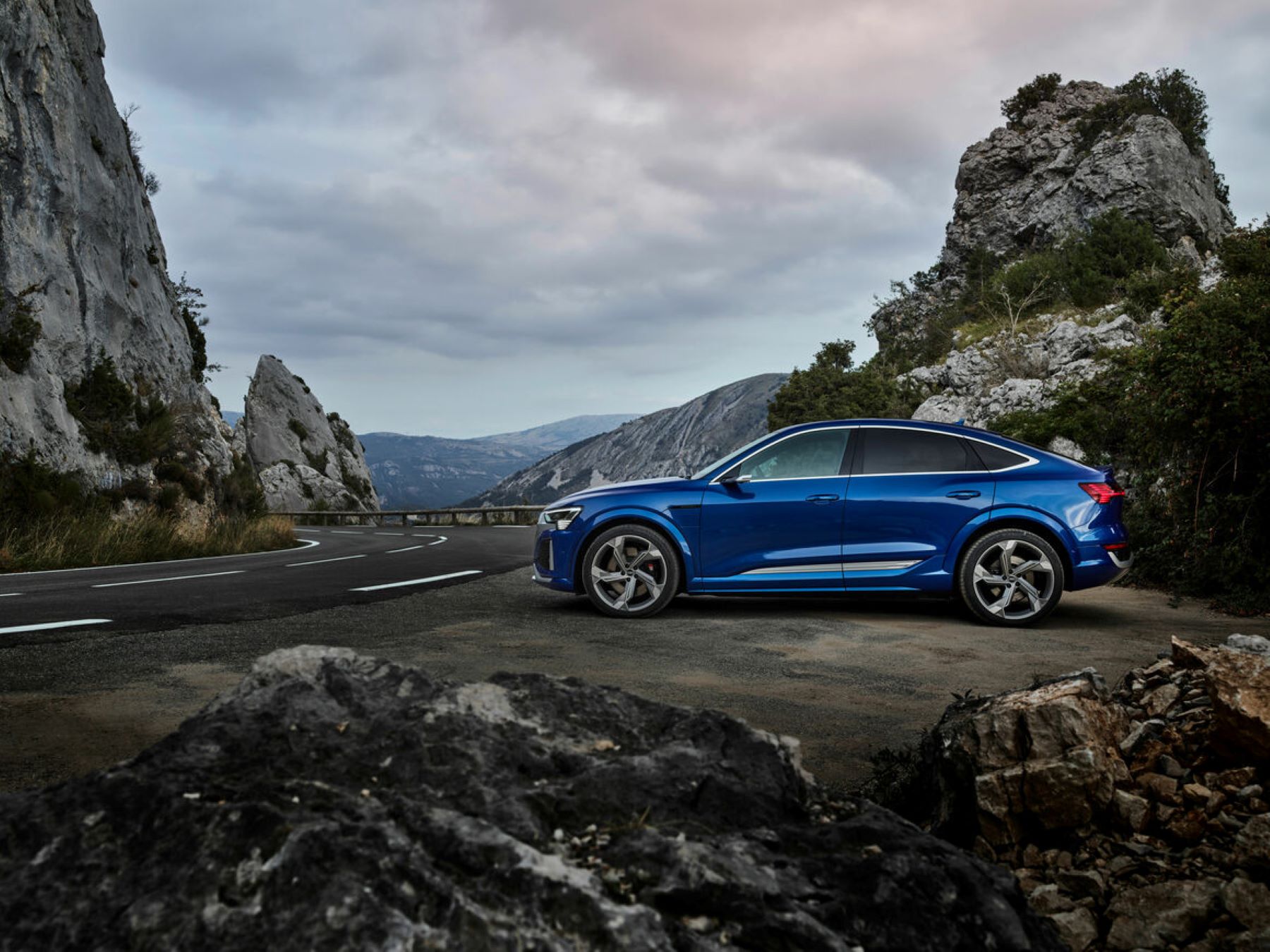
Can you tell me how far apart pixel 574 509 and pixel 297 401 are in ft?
215

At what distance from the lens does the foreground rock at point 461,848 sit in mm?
1312

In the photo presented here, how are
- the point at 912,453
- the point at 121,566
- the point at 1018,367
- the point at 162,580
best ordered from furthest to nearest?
the point at 1018,367 → the point at 121,566 → the point at 162,580 → the point at 912,453

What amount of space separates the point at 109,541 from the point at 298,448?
5059cm

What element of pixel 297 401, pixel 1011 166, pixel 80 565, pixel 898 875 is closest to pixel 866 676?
pixel 898 875

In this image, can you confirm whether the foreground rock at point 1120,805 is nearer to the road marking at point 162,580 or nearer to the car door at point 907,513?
the car door at point 907,513

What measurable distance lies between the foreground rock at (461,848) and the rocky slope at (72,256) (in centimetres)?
2019

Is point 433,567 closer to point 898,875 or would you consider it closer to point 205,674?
point 205,674

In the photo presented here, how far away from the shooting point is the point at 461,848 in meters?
1.46

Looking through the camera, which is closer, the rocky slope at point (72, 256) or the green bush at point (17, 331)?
the green bush at point (17, 331)

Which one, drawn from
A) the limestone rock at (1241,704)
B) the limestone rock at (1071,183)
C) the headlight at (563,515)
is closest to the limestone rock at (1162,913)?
the limestone rock at (1241,704)

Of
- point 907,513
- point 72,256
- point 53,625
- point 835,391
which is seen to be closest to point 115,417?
point 72,256

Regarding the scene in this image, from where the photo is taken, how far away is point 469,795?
1.66 metres

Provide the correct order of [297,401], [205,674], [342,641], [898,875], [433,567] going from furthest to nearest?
[297,401], [433,567], [342,641], [205,674], [898,875]

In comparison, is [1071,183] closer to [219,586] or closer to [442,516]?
[442,516]
